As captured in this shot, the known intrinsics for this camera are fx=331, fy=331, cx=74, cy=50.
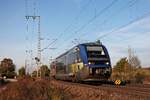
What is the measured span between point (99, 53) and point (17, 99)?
510 inches

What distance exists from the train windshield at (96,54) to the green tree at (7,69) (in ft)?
367

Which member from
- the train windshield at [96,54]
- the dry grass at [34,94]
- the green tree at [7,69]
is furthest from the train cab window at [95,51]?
the green tree at [7,69]

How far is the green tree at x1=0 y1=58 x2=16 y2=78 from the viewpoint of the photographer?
142m

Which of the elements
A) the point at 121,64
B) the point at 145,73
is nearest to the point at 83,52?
the point at 145,73

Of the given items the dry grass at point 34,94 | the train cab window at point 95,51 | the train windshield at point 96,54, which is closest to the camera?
the dry grass at point 34,94

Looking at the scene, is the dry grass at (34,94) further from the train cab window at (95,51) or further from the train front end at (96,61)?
the train cab window at (95,51)

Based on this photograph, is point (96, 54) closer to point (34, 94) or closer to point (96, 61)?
point (96, 61)

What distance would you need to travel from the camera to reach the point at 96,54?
31797mm

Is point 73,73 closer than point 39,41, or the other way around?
point 73,73

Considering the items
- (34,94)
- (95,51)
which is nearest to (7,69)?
(95,51)

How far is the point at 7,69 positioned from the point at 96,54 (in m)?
119

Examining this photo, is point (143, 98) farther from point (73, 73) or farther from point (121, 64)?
point (121, 64)

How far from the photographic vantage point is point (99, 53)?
31.9 metres

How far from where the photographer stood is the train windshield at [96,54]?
31094 millimetres
